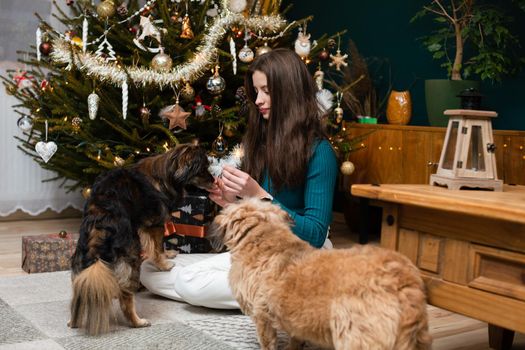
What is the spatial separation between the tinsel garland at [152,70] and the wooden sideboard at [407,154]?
44.2 inches

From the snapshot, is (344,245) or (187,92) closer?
(187,92)

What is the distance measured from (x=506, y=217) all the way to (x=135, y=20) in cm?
303

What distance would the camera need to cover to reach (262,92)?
2.39 metres

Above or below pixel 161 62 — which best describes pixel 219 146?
below

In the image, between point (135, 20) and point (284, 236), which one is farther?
point (135, 20)

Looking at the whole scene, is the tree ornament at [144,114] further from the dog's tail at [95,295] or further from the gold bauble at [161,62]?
the dog's tail at [95,295]

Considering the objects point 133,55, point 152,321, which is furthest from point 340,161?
point 152,321

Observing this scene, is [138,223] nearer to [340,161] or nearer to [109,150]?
[109,150]

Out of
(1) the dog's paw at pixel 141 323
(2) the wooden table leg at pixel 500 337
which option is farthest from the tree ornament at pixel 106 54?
(2) the wooden table leg at pixel 500 337

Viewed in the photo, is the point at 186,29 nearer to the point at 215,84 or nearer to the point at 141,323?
the point at 215,84

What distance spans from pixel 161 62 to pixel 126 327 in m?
1.52

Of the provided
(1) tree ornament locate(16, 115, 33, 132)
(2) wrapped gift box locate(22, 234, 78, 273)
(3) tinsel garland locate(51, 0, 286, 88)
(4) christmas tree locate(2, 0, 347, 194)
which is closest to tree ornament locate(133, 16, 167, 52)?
(4) christmas tree locate(2, 0, 347, 194)

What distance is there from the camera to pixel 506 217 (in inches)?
57.2

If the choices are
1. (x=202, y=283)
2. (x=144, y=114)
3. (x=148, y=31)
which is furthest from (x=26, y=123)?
(x=202, y=283)
